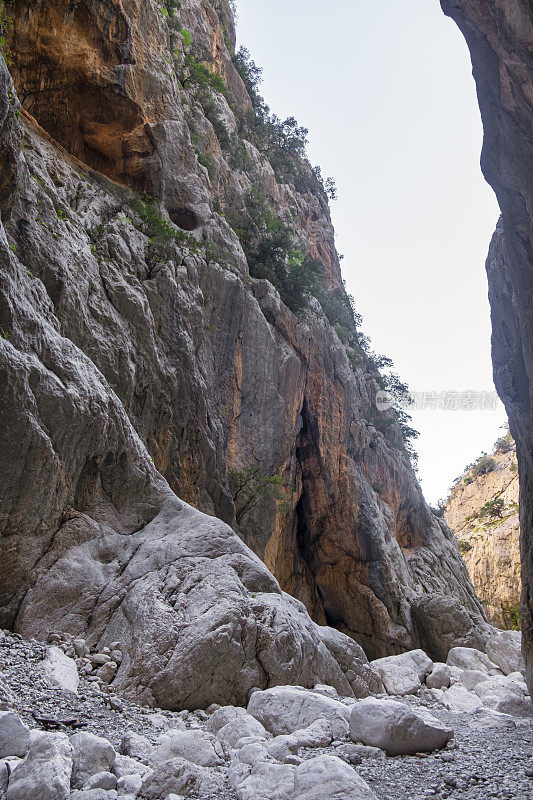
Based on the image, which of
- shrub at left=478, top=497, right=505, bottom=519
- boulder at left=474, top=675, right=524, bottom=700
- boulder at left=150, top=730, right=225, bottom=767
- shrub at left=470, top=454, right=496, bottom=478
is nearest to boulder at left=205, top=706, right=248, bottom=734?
boulder at left=150, top=730, right=225, bottom=767

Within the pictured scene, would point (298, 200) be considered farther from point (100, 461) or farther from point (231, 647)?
point (231, 647)

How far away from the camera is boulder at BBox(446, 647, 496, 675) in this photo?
656 inches

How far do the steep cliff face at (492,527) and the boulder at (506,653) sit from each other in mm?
15569

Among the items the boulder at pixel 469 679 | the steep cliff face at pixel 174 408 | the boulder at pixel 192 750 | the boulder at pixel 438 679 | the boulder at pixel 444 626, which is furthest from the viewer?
the boulder at pixel 444 626

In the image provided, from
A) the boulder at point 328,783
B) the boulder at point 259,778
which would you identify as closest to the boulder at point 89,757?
the boulder at point 259,778

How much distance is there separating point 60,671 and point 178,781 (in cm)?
293

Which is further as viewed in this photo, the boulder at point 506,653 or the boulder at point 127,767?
the boulder at point 506,653

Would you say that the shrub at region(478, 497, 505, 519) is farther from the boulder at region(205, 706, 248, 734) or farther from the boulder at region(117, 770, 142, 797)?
the boulder at region(117, 770, 142, 797)

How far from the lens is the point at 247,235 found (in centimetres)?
2289

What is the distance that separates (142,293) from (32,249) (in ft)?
11.3

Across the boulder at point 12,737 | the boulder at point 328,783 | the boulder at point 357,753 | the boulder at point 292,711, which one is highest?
the boulder at point 12,737

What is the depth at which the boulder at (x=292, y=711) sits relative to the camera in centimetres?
562

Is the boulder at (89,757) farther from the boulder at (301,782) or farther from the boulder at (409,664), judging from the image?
the boulder at (409,664)

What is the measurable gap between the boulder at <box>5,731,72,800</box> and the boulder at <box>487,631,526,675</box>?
17.0 metres
